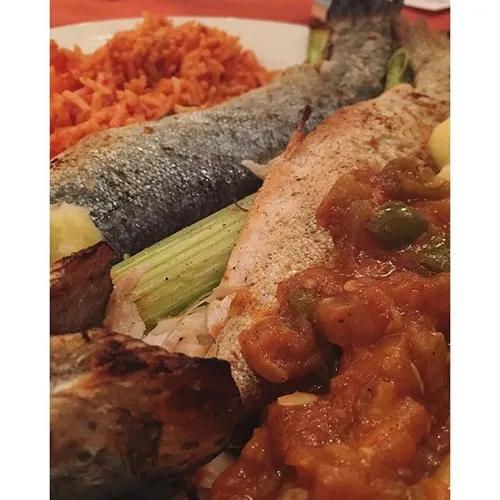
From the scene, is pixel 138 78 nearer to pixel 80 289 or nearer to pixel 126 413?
pixel 80 289

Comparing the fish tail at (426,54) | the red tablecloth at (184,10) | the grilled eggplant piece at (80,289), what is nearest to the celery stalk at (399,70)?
the fish tail at (426,54)

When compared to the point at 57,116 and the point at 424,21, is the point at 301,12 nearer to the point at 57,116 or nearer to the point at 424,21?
the point at 424,21

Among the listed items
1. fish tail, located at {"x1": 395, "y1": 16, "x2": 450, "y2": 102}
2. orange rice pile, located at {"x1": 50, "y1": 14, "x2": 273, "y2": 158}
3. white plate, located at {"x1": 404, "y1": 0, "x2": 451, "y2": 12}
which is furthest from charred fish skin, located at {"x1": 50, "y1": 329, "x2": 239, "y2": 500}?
white plate, located at {"x1": 404, "y1": 0, "x2": 451, "y2": 12}

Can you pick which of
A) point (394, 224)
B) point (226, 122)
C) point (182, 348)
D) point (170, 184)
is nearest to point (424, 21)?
point (226, 122)
